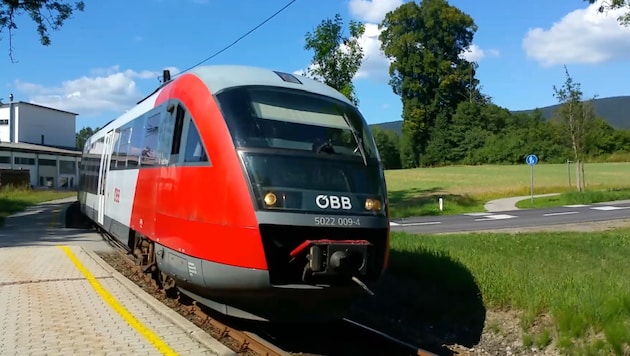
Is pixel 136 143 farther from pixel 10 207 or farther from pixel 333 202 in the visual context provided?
pixel 10 207

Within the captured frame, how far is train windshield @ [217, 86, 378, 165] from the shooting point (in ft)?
20.1

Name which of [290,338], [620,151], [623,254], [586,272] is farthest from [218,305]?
[620,151]

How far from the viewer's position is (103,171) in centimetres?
1323

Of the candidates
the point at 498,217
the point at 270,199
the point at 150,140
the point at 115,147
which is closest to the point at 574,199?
the point at 498,217

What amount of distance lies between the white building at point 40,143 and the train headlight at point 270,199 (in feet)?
177

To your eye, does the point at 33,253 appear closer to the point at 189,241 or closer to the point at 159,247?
the point at 159,247

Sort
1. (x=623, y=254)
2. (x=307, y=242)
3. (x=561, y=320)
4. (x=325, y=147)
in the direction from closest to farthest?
(x=307, y=242), (x=325, y=147), (x=561, y=320), (x=623, y=254)

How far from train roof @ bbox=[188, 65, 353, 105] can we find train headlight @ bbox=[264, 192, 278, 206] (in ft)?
4.89

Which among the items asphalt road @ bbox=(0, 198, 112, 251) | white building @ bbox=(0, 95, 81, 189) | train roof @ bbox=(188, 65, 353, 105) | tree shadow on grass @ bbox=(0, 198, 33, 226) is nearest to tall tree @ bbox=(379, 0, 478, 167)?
white building @ bbox=(0, 95, 81, 189)

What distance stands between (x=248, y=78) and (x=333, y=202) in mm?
1869

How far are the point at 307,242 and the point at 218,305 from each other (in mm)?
1481

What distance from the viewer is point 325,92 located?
7156 mm

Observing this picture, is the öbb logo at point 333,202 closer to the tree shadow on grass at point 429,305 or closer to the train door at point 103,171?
the tree shadow on grass at point 429,305

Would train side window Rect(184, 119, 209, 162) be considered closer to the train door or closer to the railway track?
the railway track
